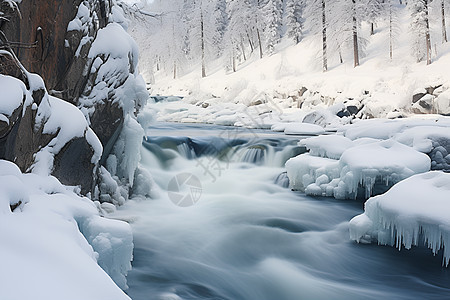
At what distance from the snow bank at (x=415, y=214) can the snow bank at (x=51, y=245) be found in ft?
10.9

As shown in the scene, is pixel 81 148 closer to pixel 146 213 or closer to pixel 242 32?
pixel 146 213

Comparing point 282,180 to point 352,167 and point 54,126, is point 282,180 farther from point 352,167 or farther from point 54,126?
point 54,126

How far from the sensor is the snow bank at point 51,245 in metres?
1.81

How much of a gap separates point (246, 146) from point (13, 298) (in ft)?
32.6

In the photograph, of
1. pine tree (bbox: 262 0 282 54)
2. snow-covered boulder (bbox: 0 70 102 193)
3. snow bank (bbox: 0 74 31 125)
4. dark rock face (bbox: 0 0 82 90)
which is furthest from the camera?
pine tree (bbox: 262 0 282 54)

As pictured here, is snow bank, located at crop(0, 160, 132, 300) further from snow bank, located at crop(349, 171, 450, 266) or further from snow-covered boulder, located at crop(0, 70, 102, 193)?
snow bank, located at crop(349, 171, 450, 266)

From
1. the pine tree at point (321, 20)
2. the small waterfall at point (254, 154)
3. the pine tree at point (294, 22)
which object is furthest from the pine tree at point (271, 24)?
the small waterfall at point (254, 154)

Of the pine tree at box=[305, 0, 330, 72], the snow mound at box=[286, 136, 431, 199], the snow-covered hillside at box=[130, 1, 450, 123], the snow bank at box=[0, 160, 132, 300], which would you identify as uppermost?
the pine tree at box=[305, 0, 330, 72]

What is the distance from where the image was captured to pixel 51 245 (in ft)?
7.22

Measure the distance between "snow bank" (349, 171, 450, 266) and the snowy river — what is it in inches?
14.7

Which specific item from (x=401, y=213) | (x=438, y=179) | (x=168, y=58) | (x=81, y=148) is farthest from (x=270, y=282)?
(x=168, y=58)

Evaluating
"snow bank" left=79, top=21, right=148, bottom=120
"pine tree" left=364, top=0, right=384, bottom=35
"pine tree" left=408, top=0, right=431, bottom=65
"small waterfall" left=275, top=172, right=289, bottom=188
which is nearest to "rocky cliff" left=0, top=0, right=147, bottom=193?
"snow bank" left=79, top=21, right=148, bottom=120

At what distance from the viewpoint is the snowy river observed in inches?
175

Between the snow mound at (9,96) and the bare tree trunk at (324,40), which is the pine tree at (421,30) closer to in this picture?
the bare tree trunk at (324,40)
